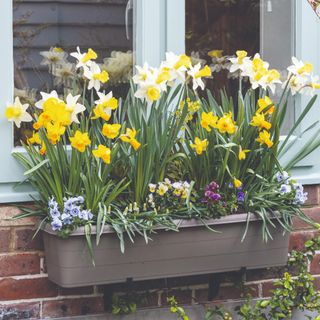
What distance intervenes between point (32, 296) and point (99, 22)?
1097 millimetres

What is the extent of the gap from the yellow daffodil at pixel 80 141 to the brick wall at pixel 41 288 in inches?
15.2

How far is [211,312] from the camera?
3.31 metres

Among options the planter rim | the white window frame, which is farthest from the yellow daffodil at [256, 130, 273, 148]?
the white window frame

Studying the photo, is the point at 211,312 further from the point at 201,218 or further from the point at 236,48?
the point at 236,48

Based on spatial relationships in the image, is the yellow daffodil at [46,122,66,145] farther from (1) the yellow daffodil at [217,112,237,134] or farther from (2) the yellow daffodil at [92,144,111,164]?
(1) the yellow daffodil at [217,112,237,134]

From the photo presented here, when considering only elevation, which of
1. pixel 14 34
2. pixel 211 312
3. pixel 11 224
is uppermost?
pixel 14 34

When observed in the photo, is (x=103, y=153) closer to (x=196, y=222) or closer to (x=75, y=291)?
(x=196, y=222)

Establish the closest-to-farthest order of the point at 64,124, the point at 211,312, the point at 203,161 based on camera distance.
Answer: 1. the point at 64,124
2. the point at 203,161
3. the point at 211,312

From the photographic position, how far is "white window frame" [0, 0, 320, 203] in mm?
3012

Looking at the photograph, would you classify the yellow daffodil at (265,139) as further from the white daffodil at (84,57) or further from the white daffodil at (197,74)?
the white daffodil at (84,57)

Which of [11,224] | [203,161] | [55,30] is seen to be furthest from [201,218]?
[55,30]

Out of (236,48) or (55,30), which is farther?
(236,48)

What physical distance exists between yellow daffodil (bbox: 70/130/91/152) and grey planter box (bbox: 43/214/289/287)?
0.29 m

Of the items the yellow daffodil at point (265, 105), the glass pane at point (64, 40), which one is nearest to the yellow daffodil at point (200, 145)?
the yellow daffodil at point (265, 105)
